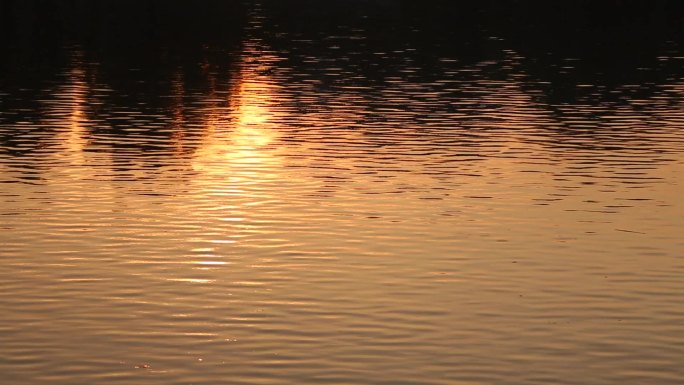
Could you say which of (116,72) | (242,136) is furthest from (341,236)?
(116,72)

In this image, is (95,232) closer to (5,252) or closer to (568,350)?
(5,252)

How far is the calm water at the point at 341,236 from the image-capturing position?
72.3 ft

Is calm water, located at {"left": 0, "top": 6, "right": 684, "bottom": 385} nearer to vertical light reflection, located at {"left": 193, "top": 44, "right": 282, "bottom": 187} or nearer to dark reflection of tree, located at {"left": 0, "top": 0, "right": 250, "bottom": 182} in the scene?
vertical light reflection, located at {"left": 193, "top": 44, "right": 282, "bottom": 187}

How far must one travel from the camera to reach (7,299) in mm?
25078

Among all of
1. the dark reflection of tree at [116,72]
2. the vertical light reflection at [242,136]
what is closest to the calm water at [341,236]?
the vertical light reflection at [242,136]

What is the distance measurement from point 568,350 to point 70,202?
1423 cm

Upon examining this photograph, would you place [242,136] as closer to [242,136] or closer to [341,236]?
[242,136]

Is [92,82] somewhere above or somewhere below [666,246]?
below

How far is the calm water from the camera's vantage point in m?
22.0

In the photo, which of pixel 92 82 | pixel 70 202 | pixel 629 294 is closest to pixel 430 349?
pixel 629 294

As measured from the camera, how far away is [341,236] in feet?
99.0

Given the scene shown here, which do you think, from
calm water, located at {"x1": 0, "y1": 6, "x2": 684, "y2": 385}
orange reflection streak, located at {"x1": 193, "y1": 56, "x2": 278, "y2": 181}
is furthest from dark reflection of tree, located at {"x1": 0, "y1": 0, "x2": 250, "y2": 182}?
orange reflection streak, located at {"x1": 193, "y1": 56, "x2": 278, "y2": 181}

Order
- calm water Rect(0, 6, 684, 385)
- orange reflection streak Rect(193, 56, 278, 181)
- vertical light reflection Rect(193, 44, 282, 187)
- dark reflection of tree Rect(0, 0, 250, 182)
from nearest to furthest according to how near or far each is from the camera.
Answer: calm water Rect(0, 6, 684, 385), vertical light reflection Rect(193, 44, 282, 187), orange reflection streak Rect(193, 56, 278, 181), dark reflection of tree Rect(0, 0, 250, 182)

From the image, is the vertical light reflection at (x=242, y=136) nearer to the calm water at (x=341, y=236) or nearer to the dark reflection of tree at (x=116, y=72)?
the calm water at (x=341, y=236)
